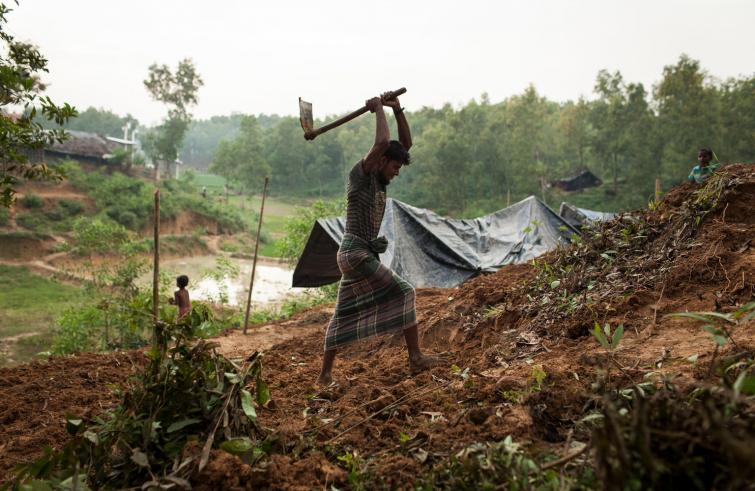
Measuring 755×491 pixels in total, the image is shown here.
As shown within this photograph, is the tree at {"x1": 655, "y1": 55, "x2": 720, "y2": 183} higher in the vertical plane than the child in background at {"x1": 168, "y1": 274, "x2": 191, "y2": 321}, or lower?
higher

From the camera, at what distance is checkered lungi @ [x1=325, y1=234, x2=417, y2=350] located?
299 centimetres

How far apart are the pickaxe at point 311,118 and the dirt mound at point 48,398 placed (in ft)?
5.33

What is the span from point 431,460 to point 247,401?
773 millimetres

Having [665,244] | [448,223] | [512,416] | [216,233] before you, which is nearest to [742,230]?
[665,244]

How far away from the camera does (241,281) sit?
56.3 feet

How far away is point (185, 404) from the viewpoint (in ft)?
6.89

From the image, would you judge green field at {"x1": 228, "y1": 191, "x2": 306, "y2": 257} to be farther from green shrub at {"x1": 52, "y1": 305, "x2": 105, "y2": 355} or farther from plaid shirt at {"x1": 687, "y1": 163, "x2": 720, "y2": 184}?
plaid shirt at {"x1": 687, "y1": 163, "x2": 720, "y2": 184}

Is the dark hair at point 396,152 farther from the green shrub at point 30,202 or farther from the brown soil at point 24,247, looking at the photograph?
the green shrub at point 30,202

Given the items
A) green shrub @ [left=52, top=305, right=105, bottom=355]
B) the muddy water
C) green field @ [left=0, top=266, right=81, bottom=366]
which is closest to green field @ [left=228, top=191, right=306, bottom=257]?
the muddy water

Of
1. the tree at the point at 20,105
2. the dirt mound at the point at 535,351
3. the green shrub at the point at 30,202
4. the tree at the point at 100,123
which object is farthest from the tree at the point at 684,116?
the tree at the point at 100,123

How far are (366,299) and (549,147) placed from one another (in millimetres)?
32834

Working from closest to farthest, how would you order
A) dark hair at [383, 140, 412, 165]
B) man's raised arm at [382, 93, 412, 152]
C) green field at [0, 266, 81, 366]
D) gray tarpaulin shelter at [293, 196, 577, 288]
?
dark hair at [383, 140, 412, 165] → man's raised arm at [382, 93, 412, 152] → gray tarpaulin shelter at [293, 196, 577, 288] → green field at [0, 266, 81, 366]

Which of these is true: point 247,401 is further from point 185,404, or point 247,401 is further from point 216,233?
point 216,233

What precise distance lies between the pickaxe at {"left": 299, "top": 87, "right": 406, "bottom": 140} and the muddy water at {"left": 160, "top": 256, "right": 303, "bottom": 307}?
9218 mm
